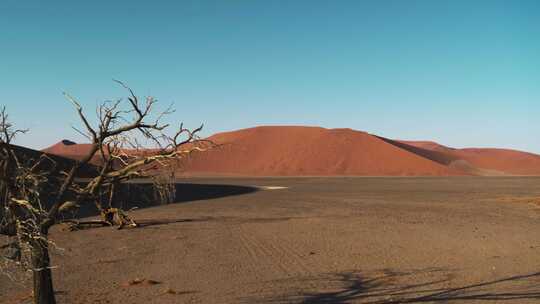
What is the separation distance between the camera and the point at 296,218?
71.3 feet

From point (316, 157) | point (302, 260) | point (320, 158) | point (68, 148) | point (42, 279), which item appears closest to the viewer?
point (42, 279)

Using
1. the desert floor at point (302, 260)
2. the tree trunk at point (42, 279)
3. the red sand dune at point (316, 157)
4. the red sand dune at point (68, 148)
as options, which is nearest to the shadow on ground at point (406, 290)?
the desert floor at point (302, 260)

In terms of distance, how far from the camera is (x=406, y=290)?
31.3 feet

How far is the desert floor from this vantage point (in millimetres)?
9438

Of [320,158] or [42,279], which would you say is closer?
[42,279]

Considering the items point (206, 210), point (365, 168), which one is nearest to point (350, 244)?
point (206, 210)

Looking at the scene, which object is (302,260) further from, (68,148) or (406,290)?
(68,148)

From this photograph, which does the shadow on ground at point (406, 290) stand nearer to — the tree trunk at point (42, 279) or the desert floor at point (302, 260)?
the desert floor at point (302, 260)

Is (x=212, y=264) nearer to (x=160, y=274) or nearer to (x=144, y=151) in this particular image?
(x=160, y=274)

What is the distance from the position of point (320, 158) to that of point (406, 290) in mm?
86361

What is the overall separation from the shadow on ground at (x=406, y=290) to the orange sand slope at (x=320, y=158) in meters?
67.9

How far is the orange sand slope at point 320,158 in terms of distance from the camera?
293 ft

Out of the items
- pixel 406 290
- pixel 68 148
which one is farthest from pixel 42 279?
pixel 68 148

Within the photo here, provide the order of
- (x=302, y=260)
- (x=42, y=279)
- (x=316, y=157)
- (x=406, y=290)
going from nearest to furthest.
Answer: (x=42, y=279) < (x=406, y=290) < (x=302, y=260) < (x=316, y=157)
